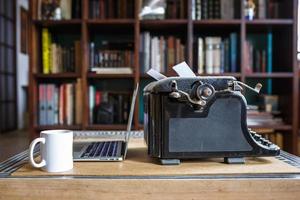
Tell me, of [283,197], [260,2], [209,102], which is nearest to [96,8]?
[260,2]

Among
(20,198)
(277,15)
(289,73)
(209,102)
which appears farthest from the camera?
(277,15)

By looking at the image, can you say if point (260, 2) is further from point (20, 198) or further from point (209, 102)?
point (20, 198)

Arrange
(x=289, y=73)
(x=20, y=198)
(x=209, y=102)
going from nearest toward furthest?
(x=20, y=198) < (x=209, y=102) < (x=289, y=73)

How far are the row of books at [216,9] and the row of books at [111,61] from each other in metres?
0.56

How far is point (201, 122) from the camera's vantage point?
77 cm

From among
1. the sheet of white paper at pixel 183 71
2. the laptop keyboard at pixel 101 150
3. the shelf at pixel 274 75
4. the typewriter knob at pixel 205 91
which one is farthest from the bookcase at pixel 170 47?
the typewriter knob at pixel 205 91

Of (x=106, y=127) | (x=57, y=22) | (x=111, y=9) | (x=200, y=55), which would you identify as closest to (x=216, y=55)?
(x=200, y=55)

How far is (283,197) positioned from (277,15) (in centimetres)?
199

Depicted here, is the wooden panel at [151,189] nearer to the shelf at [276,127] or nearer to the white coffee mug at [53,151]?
the white coffee mug at [53,151]

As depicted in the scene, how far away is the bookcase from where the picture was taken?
2215 millimetres

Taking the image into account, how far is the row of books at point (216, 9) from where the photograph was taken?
2.25m

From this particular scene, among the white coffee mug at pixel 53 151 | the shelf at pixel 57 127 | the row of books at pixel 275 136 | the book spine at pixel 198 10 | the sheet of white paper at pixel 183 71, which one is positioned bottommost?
the row of books at pixel 275 136

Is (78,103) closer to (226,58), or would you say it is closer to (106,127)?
(106,127)

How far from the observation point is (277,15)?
2357 mm
